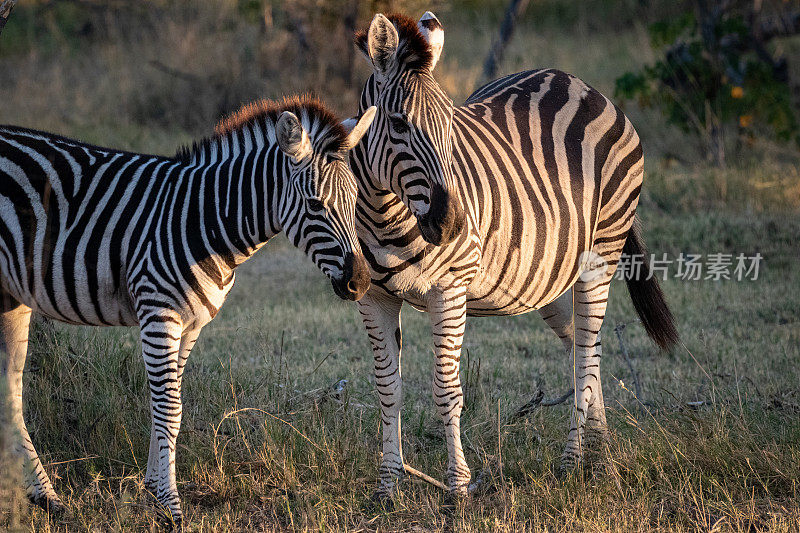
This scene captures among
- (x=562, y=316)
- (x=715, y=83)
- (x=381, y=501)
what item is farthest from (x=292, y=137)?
(x=715, y=83)

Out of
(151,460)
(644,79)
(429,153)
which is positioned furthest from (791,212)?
(151,460)

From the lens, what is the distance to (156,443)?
13.6 feet

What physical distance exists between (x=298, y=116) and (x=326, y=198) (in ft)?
1.41

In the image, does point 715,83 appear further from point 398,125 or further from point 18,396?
point 18,396

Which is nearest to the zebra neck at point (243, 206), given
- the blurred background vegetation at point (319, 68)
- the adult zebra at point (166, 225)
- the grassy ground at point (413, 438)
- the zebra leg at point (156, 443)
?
the adult zebra at point (166, 225)

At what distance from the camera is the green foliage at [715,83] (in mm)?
10969

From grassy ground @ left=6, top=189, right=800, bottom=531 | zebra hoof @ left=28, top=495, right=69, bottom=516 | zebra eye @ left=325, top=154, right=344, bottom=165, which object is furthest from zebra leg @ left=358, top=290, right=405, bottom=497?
zebra hoof @ left=28, top=495, right=69, bottom=516

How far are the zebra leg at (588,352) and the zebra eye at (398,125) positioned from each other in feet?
5.57

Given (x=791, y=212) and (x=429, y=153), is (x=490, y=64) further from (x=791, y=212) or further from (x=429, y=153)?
(x=429, y=153)

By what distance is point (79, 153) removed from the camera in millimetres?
4078

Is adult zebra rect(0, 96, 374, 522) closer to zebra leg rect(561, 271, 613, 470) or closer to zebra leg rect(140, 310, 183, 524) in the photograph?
zebra leg rect(140, 310, 183, 524)

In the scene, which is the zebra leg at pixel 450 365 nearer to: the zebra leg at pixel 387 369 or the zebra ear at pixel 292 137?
the zebra leg at pixel 387 369

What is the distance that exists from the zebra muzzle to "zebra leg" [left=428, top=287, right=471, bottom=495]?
521 millimetres

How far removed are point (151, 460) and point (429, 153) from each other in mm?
2025
